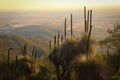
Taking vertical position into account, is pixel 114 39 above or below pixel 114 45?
above

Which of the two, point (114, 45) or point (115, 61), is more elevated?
point (114, 45)

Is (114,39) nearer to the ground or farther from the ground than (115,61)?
farther from the ground

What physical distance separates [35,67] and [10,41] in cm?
16177

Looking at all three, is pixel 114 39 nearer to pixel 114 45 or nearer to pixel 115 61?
pixel 114 45

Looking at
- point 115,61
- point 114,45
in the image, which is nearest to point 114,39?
point 114,45

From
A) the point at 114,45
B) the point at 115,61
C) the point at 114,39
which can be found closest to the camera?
the point at 115,61

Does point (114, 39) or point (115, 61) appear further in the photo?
point (114, 39)

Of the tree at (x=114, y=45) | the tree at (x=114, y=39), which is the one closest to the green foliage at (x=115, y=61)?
the tree at (x=114, y=45)

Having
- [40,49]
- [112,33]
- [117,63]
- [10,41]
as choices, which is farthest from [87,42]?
[10,41]

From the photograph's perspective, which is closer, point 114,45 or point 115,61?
point 115,61

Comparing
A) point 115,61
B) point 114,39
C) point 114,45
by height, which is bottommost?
point 115,61

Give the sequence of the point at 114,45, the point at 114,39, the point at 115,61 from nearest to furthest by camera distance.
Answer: the point at 115,61 < the point at 114,45 < the point at 114,39

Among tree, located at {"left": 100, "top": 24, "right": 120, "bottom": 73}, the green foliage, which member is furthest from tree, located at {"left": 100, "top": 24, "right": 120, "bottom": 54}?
the green foliage

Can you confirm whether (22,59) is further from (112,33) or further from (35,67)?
(112,33)
